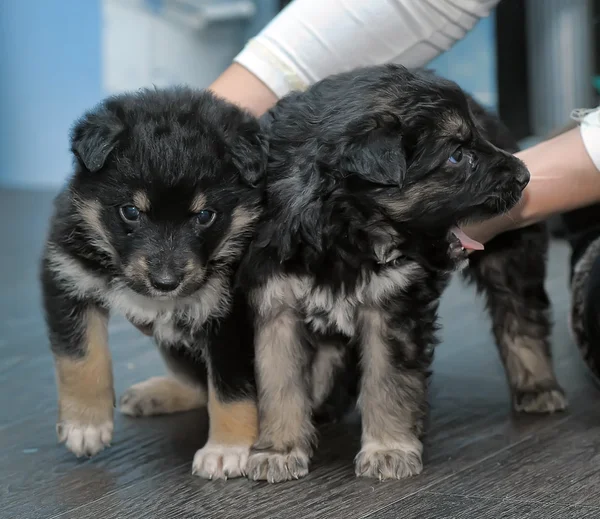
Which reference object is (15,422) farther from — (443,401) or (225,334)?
(443,401)

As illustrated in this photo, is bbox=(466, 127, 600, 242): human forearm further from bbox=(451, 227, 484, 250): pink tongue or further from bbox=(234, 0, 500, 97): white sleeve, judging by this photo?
bbox=(234, 0, 500, 97): white sleeve

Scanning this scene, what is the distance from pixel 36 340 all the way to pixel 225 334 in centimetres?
217

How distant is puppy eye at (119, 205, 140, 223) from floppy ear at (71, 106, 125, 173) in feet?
0.42

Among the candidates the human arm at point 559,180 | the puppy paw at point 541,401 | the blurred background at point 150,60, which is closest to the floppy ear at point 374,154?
the human arm at point 559,180

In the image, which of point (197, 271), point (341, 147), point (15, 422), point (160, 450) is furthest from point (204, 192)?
point (15, 422)

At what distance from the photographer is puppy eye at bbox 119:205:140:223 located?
2.39m

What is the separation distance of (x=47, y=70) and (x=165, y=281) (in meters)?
9.36

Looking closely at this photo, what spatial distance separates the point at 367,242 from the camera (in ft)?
A: 7.95

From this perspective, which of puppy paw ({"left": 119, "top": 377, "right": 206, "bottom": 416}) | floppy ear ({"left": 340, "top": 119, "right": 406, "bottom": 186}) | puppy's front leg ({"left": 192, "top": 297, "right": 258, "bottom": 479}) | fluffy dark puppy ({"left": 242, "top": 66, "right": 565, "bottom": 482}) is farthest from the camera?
puppy paw ({"left": 119, "top": 377, "right": 206, "bottom": 416})

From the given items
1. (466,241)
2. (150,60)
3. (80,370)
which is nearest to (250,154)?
(466,241)

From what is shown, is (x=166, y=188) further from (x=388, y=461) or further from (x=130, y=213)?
(x=388, y=461)

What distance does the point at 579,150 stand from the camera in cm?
290

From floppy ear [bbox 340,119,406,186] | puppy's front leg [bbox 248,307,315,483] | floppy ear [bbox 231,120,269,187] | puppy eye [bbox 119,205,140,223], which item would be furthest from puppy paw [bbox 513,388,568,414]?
puppy eye [bbox 119,205,140,223]

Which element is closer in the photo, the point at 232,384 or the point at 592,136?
the point at 232,384
